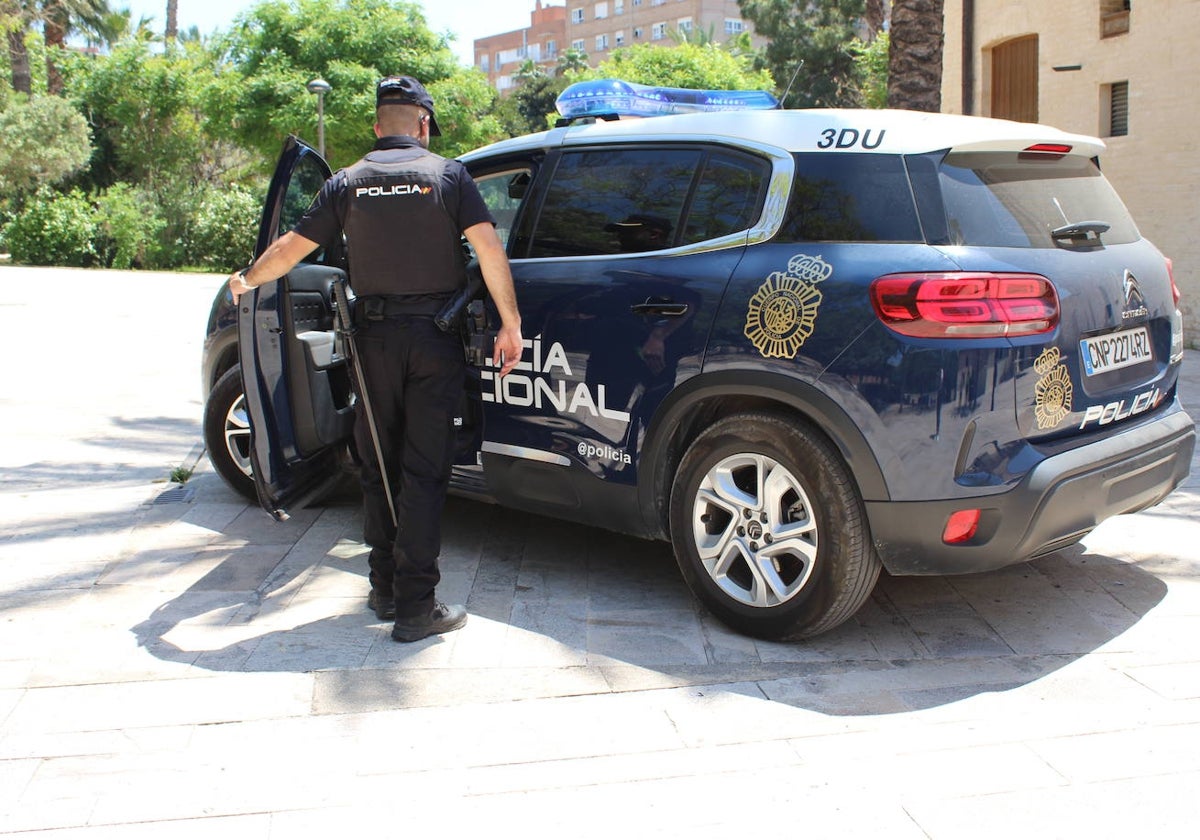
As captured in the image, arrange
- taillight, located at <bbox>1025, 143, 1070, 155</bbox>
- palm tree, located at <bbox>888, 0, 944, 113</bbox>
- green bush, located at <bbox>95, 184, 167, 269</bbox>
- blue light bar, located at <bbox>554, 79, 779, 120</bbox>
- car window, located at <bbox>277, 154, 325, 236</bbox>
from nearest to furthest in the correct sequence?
1. taillight, located at <bbox>1025, 143, 1070, 155</bbox>
2. car window, located at <bbox>277, 154, 325, 236</bbox>
3. blue light bar, located at <bbox>554, 79, 779, 120</bbox>
4. palm tree, located at <bbox>888, 0, 944, 113</bbox>
5. green bush, located at <bbox>95, 184, 167, 269</bbox>

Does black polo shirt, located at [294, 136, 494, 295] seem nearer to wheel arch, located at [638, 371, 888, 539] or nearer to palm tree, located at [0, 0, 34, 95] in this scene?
wheel arch, located at [638, 371, 888, 539]

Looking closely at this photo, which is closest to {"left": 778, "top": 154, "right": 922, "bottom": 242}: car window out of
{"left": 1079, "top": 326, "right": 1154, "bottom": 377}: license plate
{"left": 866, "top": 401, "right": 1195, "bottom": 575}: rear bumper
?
{"left": 1079, "top": 326, "right": 1154, "bottom": 377}: license plate

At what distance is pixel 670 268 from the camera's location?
14.0 ft

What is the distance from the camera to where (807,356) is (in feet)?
12.6

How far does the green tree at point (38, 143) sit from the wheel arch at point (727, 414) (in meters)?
38.0

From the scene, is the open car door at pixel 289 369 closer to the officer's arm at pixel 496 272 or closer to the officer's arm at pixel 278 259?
the officer's arm at pixel 278 259

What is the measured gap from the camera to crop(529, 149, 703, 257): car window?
4.38 metres

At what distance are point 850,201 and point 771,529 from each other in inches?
44.5

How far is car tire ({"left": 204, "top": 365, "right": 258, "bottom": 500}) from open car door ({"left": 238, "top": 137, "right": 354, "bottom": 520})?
105 cm

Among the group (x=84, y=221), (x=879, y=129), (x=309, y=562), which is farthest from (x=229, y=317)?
(x=84, y=221)

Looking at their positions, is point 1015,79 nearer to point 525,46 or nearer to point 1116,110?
point 1116,110

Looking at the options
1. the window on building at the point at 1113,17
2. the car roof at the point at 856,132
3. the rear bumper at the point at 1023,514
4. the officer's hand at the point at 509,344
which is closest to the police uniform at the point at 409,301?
the officer's hand at the point at 509,344

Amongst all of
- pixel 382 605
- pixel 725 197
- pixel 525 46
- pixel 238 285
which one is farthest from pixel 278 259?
pixel 525 46

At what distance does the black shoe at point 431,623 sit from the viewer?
421 centimetres
